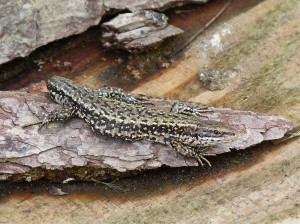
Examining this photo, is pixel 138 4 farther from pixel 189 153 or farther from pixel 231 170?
pixel 231 170

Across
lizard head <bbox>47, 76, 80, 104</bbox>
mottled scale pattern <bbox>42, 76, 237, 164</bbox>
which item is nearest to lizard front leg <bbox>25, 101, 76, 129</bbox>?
mottled scale pattern <bbox>42, 76, 237, 164</bbox>

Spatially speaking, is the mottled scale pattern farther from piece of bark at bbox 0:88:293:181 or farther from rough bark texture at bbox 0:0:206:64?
rough bark texture at bbox 0:0:206:64

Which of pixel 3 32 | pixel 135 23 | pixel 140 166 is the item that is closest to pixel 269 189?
pixel 140 166

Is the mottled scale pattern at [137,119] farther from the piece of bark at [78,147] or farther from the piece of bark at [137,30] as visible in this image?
the piece of bark at [137,30]

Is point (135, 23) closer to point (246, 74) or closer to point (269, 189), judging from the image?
point (246, 74)

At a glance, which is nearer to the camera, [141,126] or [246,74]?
[141,126]

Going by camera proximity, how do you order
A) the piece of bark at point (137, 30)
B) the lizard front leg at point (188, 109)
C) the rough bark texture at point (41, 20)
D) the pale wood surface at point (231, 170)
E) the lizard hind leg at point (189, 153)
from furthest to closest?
the piece of bark at point (137, 30)
the rough bark texture at point (41, 20)
the lizard front leg at point (188, 109)
the lizard hind leg at point (189, 153)
the pale wood surface at point (231, 170)

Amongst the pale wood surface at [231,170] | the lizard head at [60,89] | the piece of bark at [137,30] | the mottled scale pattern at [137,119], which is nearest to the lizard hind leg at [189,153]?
the mottled scale pattern at [137,119]
